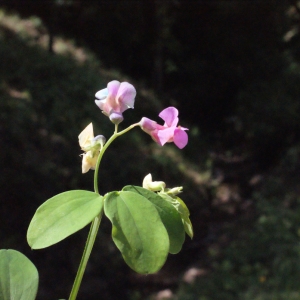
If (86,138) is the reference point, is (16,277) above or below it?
below

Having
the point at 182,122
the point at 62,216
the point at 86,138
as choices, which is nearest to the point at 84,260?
the point at 62,216

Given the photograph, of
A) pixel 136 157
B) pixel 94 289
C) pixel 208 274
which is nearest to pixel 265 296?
pixel 208 274

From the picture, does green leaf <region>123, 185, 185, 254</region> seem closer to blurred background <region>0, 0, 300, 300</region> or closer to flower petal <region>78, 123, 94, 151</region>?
flower petal <region>78, 123, 94, 151</region>

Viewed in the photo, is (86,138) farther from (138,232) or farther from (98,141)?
(138,232)

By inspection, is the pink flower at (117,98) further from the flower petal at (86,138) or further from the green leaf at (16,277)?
the green leaf at (16,277)

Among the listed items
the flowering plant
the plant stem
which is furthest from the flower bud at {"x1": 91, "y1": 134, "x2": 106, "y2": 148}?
the plant stem

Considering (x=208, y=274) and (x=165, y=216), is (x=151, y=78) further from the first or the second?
(x=165, y=216)

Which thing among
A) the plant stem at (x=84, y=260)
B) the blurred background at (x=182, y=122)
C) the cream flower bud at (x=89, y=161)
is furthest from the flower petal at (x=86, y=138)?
the blurred background at (x=182, y=122)
